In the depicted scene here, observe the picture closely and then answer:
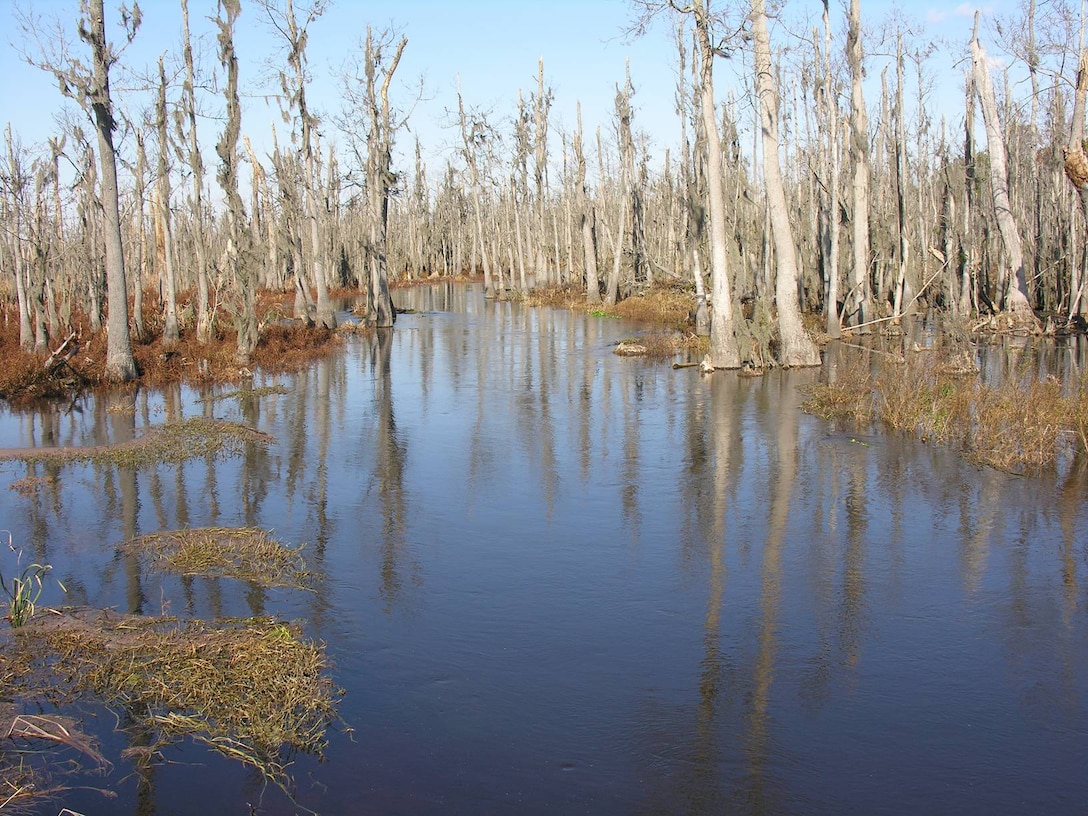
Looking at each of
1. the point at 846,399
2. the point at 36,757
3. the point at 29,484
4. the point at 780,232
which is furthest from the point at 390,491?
the point at 780,232

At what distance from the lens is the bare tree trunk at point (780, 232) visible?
21.1 metres

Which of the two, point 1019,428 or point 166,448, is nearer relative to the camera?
point 1019,428

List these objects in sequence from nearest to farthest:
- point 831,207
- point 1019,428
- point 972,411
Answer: point 1019,428
point 972,411
point 831,207

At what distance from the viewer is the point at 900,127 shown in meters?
31.6

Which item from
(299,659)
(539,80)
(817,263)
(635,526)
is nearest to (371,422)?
(635,526)

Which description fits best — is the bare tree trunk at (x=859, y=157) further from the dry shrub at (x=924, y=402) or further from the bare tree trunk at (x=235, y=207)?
the bare tree trunk at (x=235, y=207)

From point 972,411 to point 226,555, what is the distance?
1092cm

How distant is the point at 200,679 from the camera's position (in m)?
6.28

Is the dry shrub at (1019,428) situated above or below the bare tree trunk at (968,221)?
below

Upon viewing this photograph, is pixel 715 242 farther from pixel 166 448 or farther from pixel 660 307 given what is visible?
pixel 660 307

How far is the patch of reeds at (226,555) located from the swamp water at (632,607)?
0.19 m

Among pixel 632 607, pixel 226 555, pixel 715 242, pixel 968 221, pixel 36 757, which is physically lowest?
pixel 36 757

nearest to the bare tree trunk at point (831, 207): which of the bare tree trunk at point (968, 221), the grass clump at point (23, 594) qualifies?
the bare tree trunk at point (968, 221)

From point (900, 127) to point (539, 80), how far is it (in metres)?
23.2
